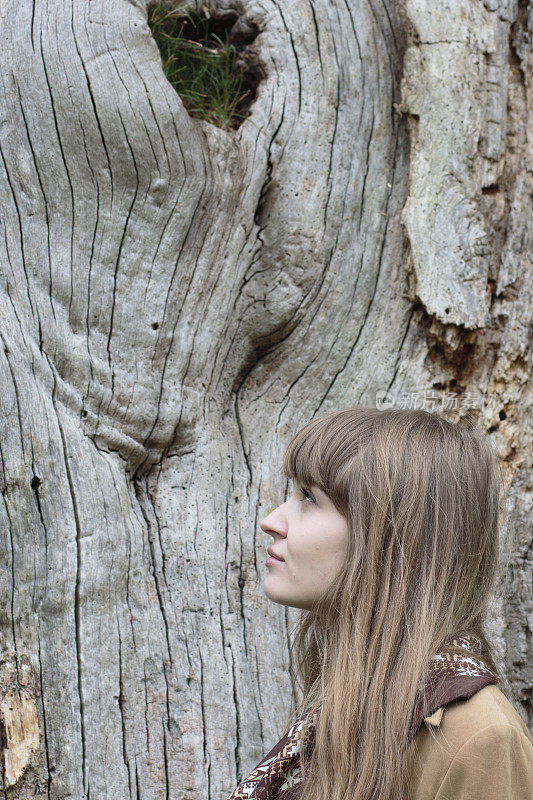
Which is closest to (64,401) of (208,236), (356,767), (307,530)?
(208,236)

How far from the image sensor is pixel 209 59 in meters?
2.86

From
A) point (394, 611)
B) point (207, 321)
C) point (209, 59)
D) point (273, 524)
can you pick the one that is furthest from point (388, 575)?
point (209, 59)

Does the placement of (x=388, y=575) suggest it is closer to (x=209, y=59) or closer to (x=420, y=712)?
(x=420, y=712)

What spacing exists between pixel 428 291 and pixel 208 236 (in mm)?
878

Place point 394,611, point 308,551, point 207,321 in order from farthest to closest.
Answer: point 207,321, point 308,551, point 394,611

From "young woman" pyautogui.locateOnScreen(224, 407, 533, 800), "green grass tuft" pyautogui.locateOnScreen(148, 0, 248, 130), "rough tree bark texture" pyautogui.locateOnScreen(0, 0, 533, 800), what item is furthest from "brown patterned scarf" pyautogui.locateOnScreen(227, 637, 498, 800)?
"green grass tuft" pyautogui.locateOnScreen(148, 0, 248, 130)

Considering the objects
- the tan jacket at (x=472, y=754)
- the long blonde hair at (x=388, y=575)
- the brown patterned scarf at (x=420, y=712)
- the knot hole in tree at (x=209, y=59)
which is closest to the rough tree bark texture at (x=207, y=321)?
the knot hole in tree at (x=209, y=59)

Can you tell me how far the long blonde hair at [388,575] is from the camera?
1.58 metres

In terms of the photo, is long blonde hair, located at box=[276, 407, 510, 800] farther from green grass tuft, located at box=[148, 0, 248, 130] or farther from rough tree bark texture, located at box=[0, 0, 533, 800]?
green grass tuft, located at box=[148, 0, 248, 130]

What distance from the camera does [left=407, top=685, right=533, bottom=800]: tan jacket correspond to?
1.43 m

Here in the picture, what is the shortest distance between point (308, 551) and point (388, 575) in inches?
8.0

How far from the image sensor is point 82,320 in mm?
2396

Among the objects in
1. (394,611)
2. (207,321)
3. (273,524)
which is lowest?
(394,611)

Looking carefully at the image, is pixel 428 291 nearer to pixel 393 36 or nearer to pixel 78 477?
pixel 393 36
